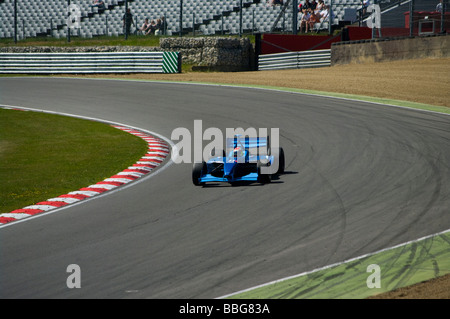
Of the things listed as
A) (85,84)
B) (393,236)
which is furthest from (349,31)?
(393,236)

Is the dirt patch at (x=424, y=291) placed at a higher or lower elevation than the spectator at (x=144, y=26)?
lower

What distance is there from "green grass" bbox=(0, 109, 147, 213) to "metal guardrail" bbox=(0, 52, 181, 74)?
10.4 metres

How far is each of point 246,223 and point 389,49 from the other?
20.7 m

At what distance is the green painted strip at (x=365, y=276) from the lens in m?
5.71

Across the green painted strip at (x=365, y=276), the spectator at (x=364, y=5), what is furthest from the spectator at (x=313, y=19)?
the green painted strip at (x=365, y=276)

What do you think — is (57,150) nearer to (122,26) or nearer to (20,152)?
(20,152)

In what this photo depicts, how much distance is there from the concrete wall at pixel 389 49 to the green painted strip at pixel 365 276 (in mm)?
20409

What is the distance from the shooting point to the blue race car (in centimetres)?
1028

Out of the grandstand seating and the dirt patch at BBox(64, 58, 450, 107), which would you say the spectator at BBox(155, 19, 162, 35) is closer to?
the grandstand seating

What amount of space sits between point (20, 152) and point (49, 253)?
783 centimetres

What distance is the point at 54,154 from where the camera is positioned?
14008mm

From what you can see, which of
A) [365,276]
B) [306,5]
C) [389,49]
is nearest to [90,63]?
[306,5]

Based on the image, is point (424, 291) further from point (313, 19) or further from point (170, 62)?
point (313, 19)
